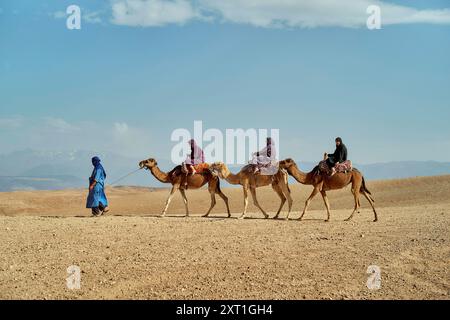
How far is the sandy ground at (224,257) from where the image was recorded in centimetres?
1025

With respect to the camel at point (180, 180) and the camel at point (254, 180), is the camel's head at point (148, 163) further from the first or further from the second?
the camel at point (254, 180)

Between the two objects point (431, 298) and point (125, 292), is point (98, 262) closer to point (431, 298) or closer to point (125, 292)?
point (125, 292)

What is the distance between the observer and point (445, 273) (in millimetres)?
11094

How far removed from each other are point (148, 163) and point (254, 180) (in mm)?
3887

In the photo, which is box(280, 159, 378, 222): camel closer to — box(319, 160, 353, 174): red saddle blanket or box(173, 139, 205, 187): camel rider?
box(319, 160, 353, 174): red saddle blanket

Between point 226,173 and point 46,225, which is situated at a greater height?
point 226,173

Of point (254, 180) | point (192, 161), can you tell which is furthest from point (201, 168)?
point (254, 180)

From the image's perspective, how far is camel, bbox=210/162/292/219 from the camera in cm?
1803

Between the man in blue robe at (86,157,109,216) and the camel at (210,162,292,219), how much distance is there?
151 inches

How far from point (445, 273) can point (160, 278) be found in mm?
5662

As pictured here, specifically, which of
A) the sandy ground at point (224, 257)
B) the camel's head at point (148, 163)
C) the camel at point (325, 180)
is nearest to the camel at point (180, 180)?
the camel's head at point (148, 163)
